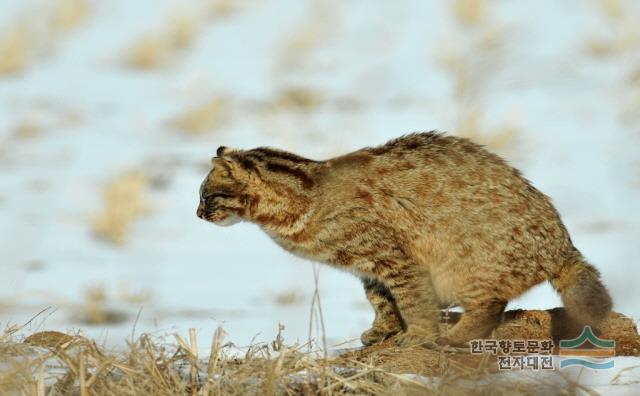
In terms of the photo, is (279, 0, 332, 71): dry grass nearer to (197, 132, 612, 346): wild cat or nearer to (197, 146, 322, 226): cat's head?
(197, 146, 322, 226): cat's head

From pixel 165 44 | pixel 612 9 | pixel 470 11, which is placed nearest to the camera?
pixel 612 9

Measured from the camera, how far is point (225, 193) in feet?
18.8

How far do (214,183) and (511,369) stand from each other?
6.98 ft

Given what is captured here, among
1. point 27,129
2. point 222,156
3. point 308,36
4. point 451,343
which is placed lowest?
point 451,343

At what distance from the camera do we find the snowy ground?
8.66m

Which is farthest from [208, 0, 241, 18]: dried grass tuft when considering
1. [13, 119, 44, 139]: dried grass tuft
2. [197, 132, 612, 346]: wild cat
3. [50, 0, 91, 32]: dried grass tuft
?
[197, 132, 612, 346]: wild cat

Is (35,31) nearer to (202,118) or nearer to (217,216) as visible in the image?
(202,118)

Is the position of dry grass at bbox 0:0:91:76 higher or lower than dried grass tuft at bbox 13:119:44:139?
higher

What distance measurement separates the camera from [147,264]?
963 cm

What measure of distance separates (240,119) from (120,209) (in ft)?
10.6

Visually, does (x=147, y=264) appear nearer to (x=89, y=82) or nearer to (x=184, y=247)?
(x=184, y=247)

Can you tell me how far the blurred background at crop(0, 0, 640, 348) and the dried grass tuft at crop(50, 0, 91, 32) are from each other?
3 cm

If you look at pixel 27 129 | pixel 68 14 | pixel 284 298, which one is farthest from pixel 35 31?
pixel 284 298

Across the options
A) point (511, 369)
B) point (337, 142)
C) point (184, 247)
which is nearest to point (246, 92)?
point (337, 142)
